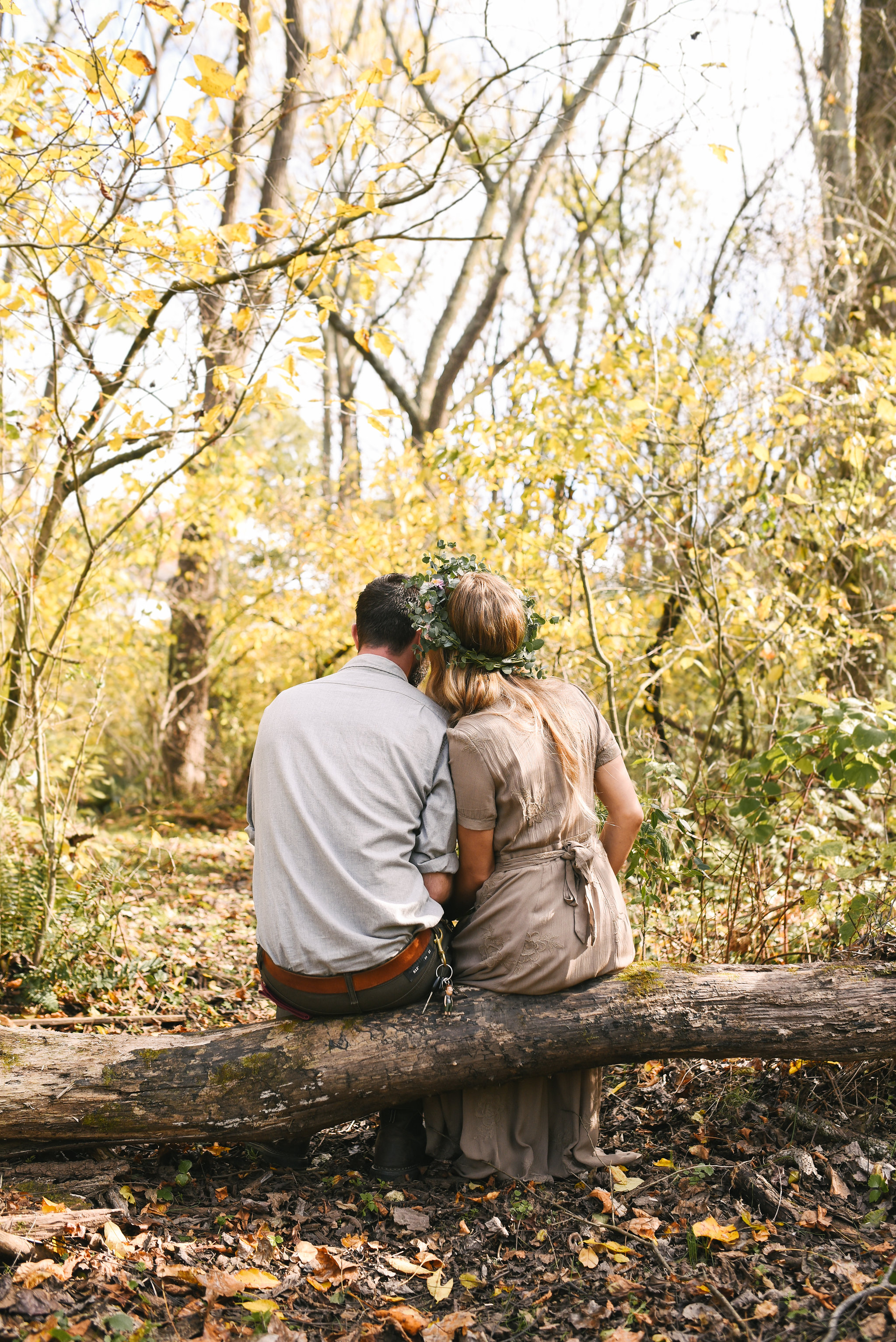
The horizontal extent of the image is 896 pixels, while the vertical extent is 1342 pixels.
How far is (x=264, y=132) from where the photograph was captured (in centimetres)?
385

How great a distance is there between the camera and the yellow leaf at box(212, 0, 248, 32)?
3.27m

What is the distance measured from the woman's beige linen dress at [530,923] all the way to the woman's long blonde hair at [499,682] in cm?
3

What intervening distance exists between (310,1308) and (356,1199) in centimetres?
50

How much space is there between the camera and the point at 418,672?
3.05 metres

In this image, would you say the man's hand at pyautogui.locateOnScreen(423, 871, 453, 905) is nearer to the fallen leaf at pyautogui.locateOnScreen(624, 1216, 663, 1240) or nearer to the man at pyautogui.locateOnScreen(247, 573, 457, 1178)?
the man at pyautogui.locateOnScreen(247, 573, 457, 1178)

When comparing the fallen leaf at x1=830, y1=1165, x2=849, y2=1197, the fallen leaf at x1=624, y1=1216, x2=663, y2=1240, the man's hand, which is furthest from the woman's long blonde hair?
the fallen leaf at x1=830, y1=1165, x2=849, y2=1197

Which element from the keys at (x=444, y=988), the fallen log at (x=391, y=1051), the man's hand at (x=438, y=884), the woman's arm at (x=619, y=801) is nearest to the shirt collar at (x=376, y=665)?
the man's hand at (x=438, y=884)

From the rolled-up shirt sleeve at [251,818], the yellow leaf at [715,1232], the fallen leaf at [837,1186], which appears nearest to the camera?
the yellow leaf at [715,1232]

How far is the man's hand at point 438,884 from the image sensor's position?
276cm

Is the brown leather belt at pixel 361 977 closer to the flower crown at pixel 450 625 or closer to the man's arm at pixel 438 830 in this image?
the man's arm at pixel 438 830

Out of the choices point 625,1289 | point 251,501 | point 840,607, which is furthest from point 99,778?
point 625,1289

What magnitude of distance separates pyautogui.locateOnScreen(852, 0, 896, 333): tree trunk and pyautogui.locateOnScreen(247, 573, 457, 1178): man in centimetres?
606

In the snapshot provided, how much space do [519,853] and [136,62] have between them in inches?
119

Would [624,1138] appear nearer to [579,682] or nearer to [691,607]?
[579,682]
